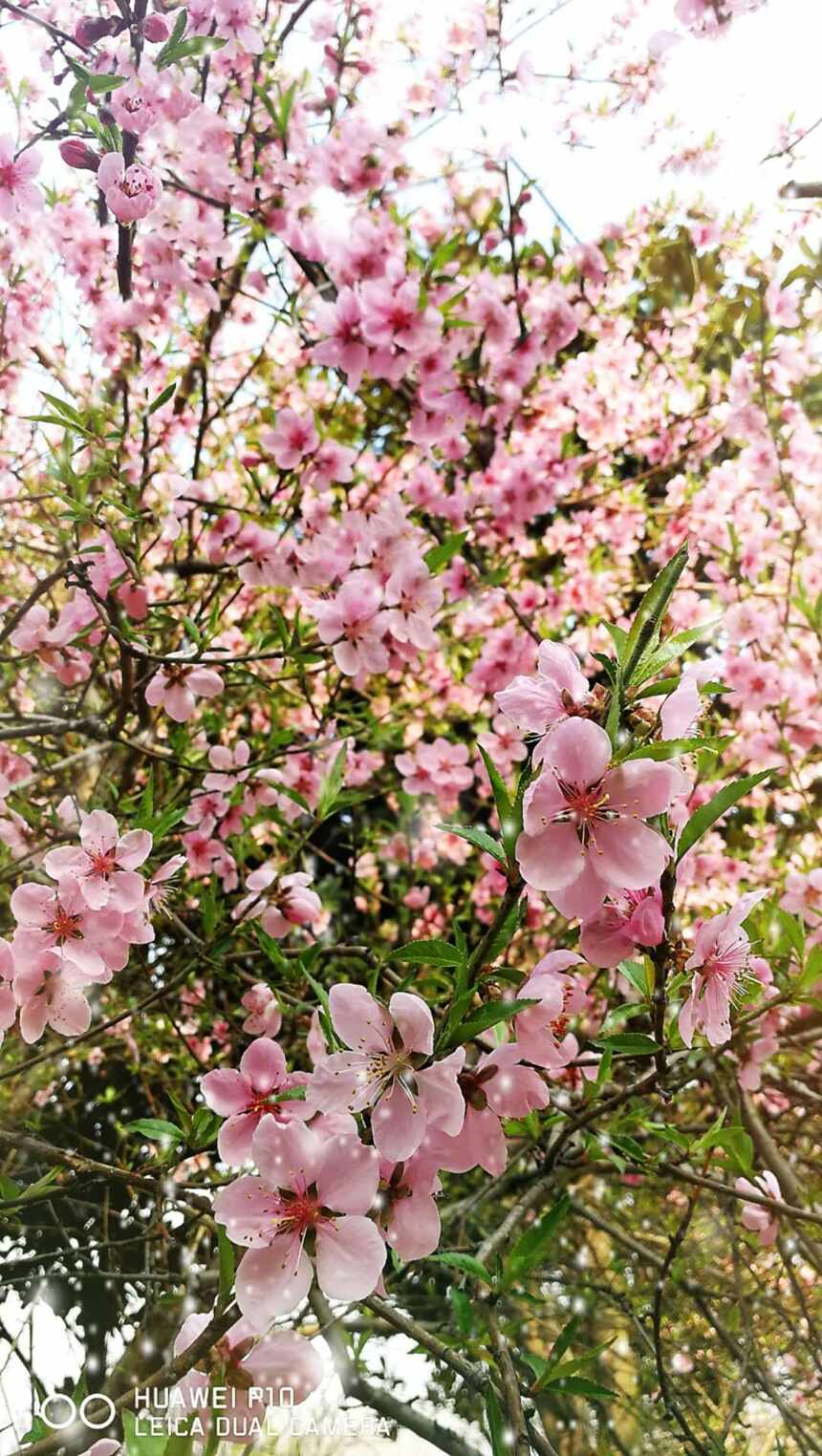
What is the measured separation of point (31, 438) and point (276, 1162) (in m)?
2.33

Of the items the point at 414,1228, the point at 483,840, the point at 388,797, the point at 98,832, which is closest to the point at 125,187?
the point at 98,832

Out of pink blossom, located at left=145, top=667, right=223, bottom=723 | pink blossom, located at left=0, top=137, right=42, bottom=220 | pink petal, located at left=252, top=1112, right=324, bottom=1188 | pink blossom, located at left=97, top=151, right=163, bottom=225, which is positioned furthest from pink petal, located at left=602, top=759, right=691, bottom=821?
pink blossom, located at left=0, top=137, right=42, bottom=220

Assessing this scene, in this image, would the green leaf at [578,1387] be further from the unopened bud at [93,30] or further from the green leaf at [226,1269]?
the unopened bud at [93,30]

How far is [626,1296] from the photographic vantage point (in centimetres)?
196

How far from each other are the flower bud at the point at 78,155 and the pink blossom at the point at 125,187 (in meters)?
0.06

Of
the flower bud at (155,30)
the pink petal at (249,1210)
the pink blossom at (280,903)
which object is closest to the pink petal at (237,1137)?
the pink petal at (249,1210)

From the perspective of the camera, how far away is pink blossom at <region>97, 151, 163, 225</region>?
1.31 m

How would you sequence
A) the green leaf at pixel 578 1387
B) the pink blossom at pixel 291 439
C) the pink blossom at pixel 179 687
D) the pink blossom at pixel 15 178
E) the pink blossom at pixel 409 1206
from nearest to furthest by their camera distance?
the pink blossom at pixel 409 1206 → the green leaf at pixel 578 1387 → the pink blossom at pixel 179 687 → the pink blossom at pixel 15 178 → the pink blossom at pixel 291 439

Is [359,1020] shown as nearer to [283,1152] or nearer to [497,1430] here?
[283,1152]

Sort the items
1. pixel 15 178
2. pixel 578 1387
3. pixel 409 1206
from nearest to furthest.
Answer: pixel 409 1206 → pixel 578 1387 → pixel 15 178

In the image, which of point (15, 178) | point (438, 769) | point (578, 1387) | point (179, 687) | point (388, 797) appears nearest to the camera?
point (578, 1387)

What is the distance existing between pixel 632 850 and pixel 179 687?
3.46 ft

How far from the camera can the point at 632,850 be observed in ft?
2.15

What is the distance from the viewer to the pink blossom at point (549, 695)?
2.28ft
